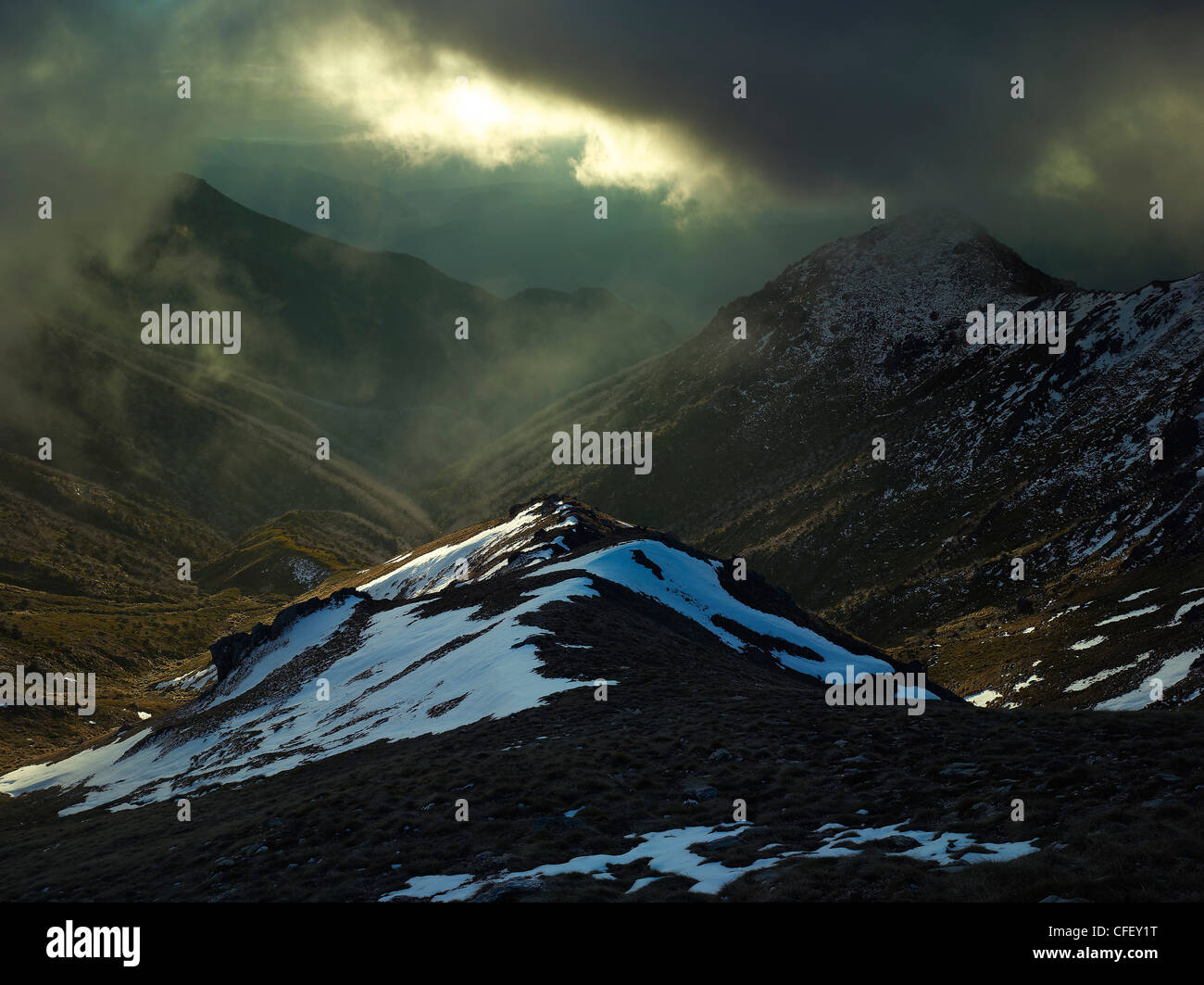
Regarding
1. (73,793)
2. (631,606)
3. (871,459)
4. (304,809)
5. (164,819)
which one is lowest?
(73,793)

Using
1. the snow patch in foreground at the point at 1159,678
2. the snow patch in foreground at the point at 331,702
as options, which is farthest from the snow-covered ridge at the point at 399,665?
the snow patch in foreground at the point at 1159,678

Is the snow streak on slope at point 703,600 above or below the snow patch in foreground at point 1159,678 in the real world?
above

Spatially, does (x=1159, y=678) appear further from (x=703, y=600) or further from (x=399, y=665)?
(x=399, y=665)

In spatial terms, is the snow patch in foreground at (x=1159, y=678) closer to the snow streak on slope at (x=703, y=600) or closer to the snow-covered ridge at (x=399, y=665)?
the snow streak on slope at (x=703, y=600)

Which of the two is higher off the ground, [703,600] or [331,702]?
[703,600]

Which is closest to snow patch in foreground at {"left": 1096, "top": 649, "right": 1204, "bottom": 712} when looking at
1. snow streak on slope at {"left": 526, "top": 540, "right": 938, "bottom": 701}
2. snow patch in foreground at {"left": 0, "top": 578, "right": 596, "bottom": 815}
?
snow streak on slope at {"left": 526, "top": 540, "right": 938, "bottom": 701}

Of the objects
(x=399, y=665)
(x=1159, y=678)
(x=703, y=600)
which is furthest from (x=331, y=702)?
(x=1159, y=678)

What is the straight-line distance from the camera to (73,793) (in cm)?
5038

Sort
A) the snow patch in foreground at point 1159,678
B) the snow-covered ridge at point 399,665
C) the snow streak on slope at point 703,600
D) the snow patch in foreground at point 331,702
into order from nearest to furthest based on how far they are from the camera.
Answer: the snow patch in foreground at point 331,702 < the snow-covered ridge at point 399,665 < the snow streak on slope at point 703,600 < the snow patch in foreground at point 1159,678

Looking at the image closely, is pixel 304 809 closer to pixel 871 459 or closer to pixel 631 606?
pixel 631 606

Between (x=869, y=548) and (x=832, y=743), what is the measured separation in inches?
5629

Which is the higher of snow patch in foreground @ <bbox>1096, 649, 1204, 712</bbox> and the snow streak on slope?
the snow streak on slope

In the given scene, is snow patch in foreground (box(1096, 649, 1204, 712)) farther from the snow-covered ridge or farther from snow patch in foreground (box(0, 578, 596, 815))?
snow patch in foreground (box(0, 578, 596, 815))
